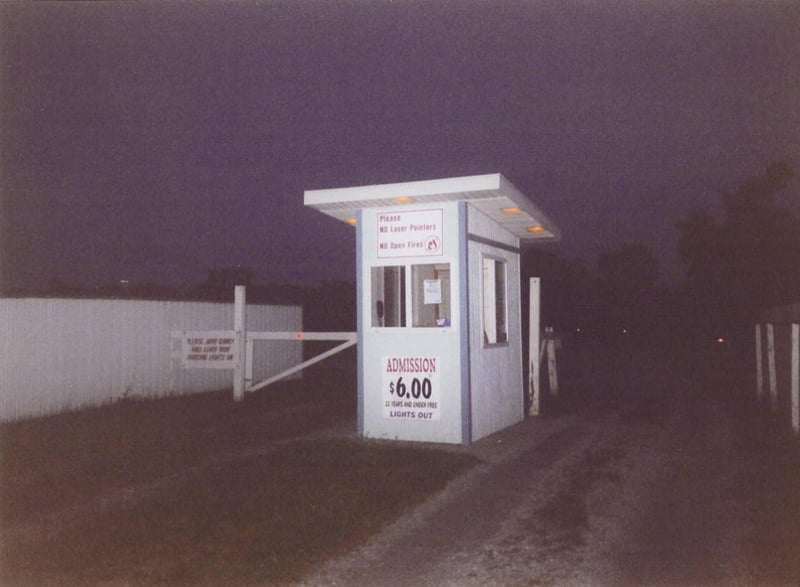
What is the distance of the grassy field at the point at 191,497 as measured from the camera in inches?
212

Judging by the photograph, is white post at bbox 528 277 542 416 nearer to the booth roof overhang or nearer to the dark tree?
the booth roof overhang

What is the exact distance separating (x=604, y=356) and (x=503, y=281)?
23390mm

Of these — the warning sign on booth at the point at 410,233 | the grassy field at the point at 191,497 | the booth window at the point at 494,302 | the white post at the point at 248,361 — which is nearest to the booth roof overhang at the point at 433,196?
the warning sign on booth at the point at 410,233

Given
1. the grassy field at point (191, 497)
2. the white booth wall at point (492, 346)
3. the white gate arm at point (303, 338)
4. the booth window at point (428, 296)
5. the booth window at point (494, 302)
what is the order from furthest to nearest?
the white gate arm at point (303, 338) → the booth window at point (494, 302) → the booth window at point (428, 296) → the white booth wall at point (492, 346) → the grassy field at point (191, 497)

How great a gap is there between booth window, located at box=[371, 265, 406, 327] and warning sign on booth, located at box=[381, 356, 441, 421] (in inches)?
29.5

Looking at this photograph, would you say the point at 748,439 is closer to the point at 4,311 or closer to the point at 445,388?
the point at 445,388

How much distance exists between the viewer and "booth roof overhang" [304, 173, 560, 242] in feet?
31.4

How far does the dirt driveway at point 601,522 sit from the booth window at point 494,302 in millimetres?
1900

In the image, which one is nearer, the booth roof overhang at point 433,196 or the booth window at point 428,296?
the booth roof overhang at point 433,196

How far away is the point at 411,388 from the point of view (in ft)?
34.1

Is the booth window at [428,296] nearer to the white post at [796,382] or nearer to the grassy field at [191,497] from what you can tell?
the grassy field at [191,497]

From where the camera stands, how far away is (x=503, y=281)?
12.3 meters

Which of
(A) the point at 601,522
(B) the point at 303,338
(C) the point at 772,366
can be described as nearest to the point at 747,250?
(C) the point at 772,366

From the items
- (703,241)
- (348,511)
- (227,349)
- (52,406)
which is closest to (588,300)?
(703,241)
